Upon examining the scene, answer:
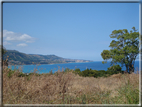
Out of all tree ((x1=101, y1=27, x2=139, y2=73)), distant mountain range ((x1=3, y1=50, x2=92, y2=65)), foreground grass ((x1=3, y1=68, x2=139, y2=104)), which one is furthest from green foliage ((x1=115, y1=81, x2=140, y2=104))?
tree ((x1=101, y1=27, x2=139, y2=73))

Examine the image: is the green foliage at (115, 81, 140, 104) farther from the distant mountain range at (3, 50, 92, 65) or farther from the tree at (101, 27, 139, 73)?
the tree at (101, 27, 139, 73)

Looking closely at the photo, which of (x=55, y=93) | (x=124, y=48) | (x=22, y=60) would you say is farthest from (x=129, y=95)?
(x=124, y=48)

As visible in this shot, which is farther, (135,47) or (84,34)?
(135,47)

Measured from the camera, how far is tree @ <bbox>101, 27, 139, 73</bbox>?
37.5 feet

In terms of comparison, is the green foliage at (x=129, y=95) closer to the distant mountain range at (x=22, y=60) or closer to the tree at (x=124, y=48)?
the distant mountain range at (x=22, y=60)

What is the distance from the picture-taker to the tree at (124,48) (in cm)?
1144

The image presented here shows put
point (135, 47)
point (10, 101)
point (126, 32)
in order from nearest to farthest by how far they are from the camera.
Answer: point (10, 101) → point (135, 47) → point (126, 32)

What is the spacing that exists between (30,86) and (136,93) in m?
2.31

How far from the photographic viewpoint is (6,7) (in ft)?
10.2

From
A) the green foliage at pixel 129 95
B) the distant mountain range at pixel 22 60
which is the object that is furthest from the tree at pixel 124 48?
the green foliage at pixel 129 95

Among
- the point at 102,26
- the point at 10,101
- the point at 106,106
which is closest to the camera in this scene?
the point at 106,106

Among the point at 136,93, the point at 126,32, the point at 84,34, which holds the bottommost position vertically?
the point at 136,93

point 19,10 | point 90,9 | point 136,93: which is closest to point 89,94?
point 136,93

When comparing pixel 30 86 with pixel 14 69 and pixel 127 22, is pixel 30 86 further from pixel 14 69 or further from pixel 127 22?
pixel 127 22
